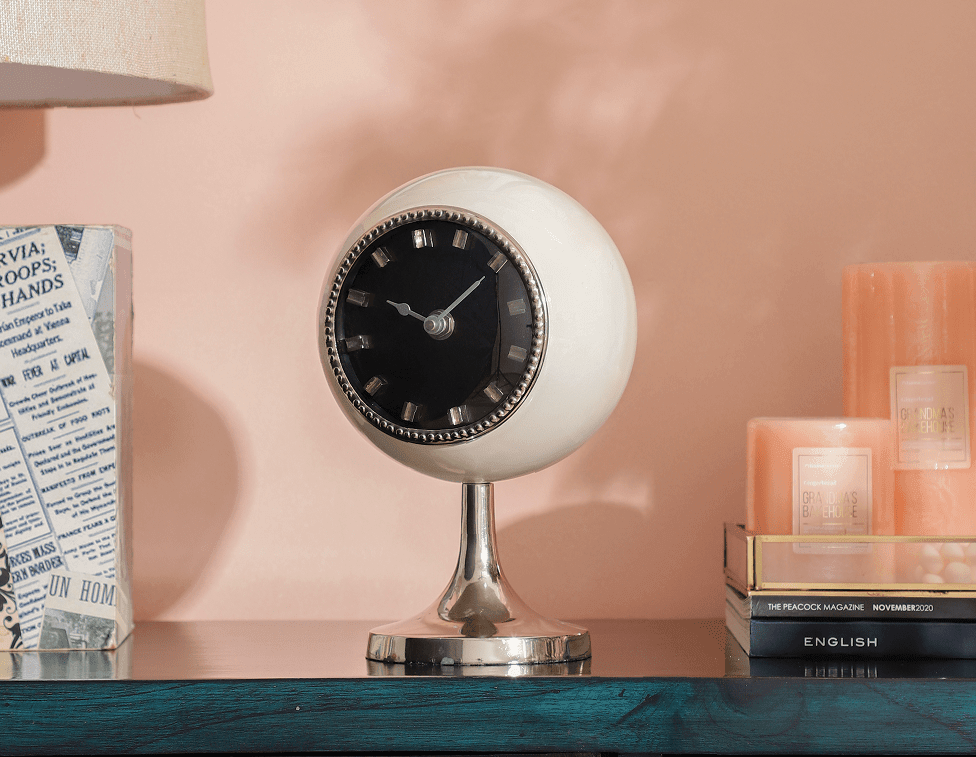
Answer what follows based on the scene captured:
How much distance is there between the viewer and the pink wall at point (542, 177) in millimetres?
1368

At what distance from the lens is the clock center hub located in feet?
3.05

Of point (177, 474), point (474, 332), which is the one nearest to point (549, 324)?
point (474, 332)

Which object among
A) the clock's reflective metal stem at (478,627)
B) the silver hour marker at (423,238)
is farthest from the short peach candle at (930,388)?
the silver hour marker at (423,238)

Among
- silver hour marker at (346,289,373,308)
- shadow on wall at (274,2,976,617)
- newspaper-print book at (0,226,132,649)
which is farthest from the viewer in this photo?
shadow on wall at (274,2,976,617)

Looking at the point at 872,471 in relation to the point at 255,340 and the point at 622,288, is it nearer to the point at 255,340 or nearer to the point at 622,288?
the point at 622,288

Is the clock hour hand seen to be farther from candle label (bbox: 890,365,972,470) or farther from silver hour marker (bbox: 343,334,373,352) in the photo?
candle label (bbox: 890,365,972,470)

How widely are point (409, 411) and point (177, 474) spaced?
0.56m

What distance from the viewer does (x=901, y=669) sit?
3.05 ft

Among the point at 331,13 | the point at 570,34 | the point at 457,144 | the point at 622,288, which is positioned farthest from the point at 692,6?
the point at 622,288

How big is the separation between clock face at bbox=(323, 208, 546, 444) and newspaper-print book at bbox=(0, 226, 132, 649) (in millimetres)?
283

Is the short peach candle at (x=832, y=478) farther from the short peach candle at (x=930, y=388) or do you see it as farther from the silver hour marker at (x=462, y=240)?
the silver hour marker at (x=462, y=240)

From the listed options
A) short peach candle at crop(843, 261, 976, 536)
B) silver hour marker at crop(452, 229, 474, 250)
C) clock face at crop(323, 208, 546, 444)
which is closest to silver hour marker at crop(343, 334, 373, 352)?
clock face at crop(323, 208, 546, 444)

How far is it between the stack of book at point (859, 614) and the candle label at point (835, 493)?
0.04 meters

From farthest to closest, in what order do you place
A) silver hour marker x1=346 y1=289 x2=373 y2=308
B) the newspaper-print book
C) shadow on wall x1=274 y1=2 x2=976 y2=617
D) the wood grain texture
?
shadow on wall x1=274 y1=2 x2=976 y2=617, the newspaper-print book, silver hour marker x1=346 y1=289 x2=373 y2=308, the wood grain texture
